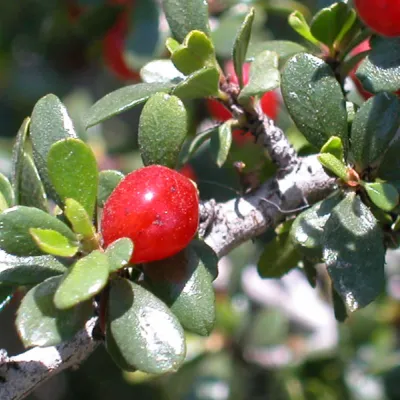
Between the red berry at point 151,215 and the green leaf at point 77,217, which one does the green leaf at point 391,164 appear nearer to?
the red berry at point 151,215

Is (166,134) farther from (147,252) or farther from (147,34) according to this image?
(147,34)

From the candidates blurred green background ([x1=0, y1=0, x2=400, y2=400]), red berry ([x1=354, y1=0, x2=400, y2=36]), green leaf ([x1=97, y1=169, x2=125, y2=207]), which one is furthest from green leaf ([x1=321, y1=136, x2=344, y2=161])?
blurred green background ([x1=0, y1=0, x2=400, y2=400])

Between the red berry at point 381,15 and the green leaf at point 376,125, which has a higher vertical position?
the red berry at point 381,15

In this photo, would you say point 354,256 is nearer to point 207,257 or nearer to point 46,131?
point 207,257

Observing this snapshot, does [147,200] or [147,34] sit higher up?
[147,200]

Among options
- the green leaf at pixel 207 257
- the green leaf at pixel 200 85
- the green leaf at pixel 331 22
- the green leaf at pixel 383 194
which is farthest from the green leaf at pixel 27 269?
the green leaf at pixel 331 22

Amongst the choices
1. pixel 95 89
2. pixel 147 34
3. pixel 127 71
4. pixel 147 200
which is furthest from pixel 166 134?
pixel 95 89

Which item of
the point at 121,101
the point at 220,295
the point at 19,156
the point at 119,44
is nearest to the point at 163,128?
the point at 121,101
